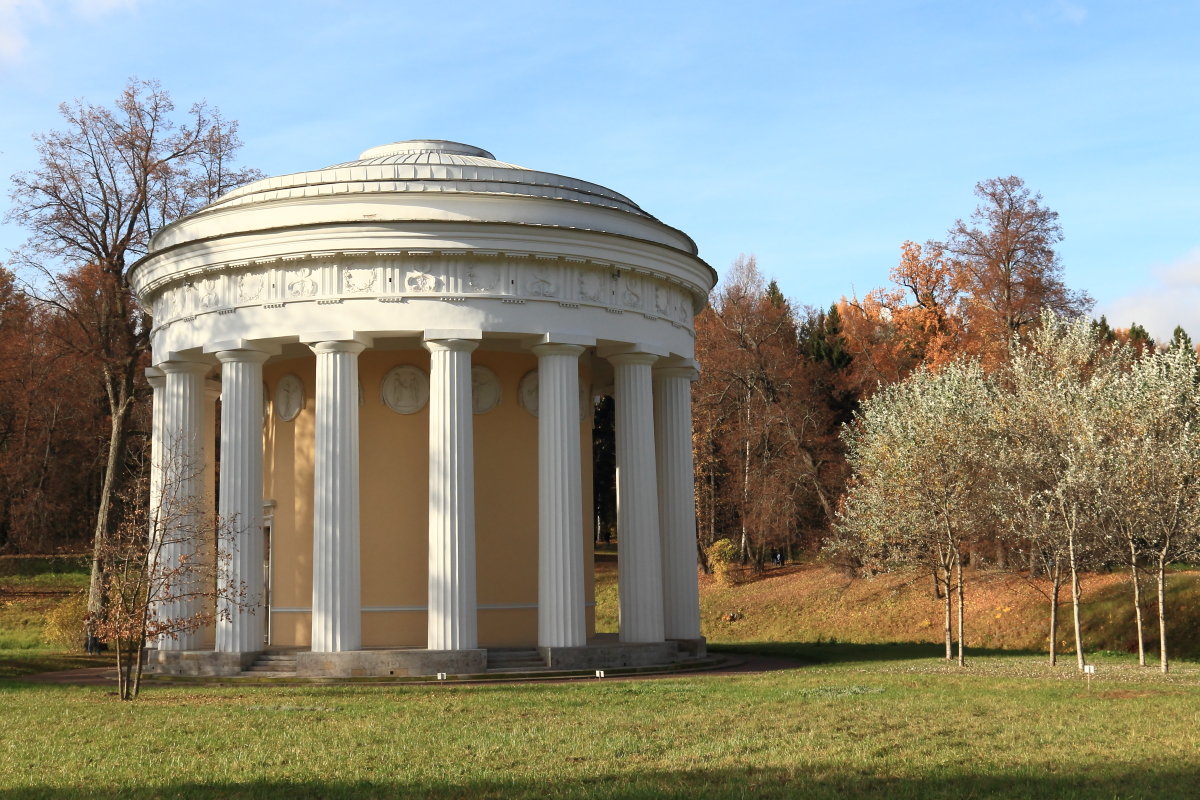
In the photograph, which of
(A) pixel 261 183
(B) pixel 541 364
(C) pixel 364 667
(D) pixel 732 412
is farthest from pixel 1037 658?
(D) pixel 732 412

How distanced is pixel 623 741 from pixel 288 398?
1818 cm

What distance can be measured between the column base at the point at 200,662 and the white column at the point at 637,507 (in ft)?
27.0

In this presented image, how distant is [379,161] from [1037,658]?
1992 cm

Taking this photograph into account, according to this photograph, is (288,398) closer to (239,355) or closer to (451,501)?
(239,355)

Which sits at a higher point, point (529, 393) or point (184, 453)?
point (529, 393)

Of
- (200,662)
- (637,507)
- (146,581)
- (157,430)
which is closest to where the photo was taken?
(146,581)

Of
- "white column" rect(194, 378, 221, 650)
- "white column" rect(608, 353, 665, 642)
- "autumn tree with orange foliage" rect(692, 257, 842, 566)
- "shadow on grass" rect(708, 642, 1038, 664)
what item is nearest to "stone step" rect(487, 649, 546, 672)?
"white column" rect(608, 353, 665, 642)

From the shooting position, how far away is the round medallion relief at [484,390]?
93.4 feet

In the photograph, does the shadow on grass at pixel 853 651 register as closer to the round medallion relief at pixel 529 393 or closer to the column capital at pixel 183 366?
the round medallion relief at pixel 529 393

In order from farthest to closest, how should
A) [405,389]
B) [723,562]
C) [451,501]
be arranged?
1. [723,562]
2. [405,389]
3. [451,501]

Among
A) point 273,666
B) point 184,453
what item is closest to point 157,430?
point 184,453

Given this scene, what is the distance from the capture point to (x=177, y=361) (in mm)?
28266

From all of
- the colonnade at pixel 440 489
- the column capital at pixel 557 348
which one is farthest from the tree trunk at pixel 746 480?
the column capital at pixel 557 348

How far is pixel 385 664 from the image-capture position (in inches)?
947
